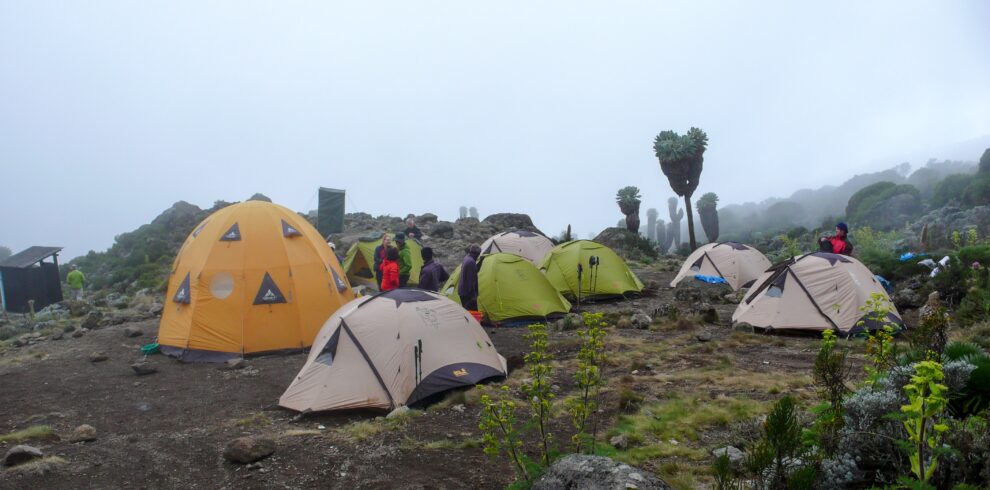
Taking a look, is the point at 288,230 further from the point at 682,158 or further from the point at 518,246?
the point at 682,158

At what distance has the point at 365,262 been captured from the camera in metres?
18.2

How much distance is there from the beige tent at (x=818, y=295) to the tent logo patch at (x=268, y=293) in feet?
26.8

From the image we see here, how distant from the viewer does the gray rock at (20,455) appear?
5.82 metres

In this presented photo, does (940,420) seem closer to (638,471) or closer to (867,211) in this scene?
(638,471)

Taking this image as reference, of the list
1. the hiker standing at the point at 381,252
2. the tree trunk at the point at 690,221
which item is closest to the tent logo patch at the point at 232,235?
the hiker standing at the point at 381,252

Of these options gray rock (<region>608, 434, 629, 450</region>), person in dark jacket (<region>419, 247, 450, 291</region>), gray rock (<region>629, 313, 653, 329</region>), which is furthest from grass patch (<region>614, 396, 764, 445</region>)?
gray rock (<region>629, 313, 653, 329</region>)

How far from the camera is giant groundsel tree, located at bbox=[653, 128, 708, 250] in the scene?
123 feet

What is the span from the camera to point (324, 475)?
214 inches

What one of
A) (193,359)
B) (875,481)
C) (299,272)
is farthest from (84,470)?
(875,481)

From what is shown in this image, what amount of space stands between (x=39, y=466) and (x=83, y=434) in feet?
3.61

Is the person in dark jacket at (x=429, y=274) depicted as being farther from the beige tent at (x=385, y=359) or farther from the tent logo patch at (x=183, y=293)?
the tent logo patch at (x=183, y=293)

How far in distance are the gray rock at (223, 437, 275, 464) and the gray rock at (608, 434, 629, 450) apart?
10.6ft

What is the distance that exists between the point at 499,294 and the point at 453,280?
1.20 metres

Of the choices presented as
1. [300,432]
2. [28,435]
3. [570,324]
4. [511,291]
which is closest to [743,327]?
[570,324]
